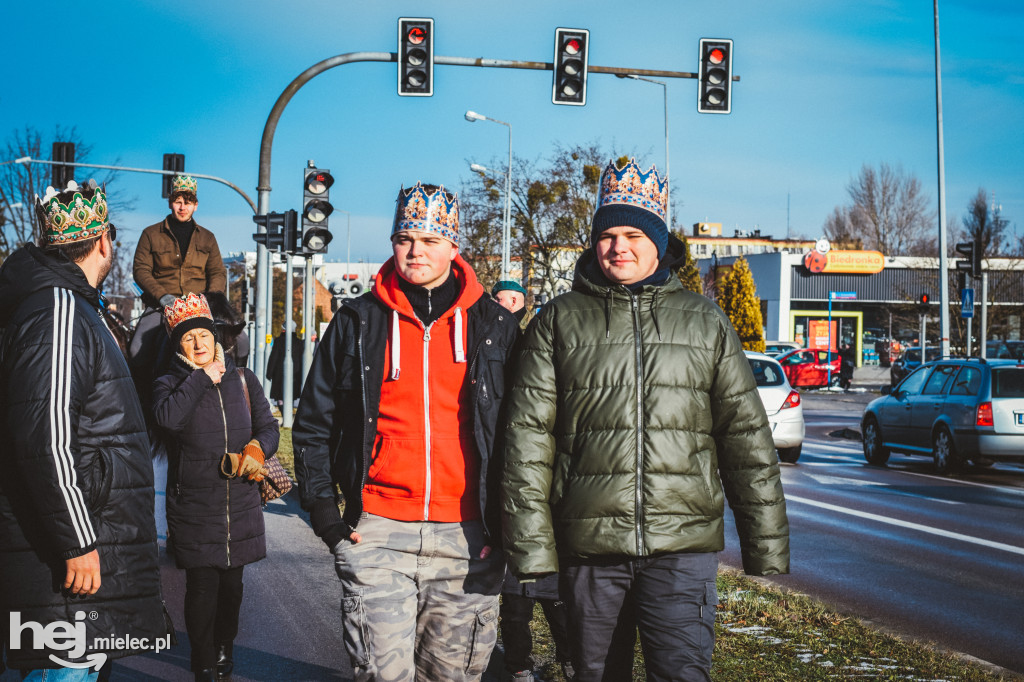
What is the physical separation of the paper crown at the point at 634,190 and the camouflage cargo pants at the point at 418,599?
1266 mm

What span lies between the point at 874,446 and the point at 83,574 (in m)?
16.3

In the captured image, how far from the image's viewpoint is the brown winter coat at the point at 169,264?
7168mm

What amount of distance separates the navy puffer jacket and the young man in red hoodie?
1.57m

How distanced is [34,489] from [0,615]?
431 mm

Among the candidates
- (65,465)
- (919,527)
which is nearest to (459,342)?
(65,465)

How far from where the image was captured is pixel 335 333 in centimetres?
376

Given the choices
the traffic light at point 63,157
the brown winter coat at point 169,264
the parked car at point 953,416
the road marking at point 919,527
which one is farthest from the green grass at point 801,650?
the traffic light at point 63,157

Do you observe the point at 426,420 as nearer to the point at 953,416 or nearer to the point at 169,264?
the point at 169,264

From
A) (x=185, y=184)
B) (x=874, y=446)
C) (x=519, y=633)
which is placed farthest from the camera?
(x=874, y=446)

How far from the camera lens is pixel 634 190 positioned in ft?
12.7

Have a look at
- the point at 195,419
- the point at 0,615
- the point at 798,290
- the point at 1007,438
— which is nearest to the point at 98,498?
the point at 0,615

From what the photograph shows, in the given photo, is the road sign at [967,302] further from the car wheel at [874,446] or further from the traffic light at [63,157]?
the traffic light at [63,157]

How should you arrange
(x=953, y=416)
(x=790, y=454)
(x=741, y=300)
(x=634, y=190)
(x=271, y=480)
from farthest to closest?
(x=741, y=300)
(x=790, y=454)
(x=953, y=416)
(x=271, y=480)
(x=634, y=190)

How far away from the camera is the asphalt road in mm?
6758
